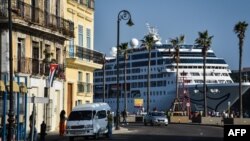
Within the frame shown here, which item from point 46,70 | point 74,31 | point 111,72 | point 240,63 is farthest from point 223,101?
point 46,70

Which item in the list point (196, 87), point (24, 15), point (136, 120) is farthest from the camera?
point (196, 87)

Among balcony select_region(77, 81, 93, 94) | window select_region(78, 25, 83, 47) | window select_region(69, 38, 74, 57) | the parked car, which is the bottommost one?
the parked car

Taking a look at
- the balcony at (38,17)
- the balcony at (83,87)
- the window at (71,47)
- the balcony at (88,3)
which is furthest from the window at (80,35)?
the balcony at (38,17)

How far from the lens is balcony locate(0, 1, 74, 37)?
131 ft

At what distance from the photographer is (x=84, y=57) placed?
180ft

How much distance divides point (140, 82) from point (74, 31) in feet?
231

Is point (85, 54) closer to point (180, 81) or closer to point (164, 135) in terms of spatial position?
point (164, 135)

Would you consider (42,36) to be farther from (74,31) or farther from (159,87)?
(159,87)

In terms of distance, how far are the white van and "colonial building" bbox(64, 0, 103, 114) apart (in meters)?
11.5

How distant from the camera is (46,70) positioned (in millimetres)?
45125

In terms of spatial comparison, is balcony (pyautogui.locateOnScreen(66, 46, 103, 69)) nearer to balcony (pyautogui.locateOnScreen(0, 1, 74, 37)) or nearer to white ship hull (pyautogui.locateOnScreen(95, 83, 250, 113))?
balcony (pyautogui.locateOnScreen(0, 1, 74, 37))

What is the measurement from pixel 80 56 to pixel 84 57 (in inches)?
37.4

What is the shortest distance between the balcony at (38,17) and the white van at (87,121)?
24.1 feet

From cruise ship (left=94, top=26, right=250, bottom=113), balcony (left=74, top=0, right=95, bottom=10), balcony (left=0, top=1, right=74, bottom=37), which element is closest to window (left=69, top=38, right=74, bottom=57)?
balcony (left=0, top=1, right=74, bottom=37)
